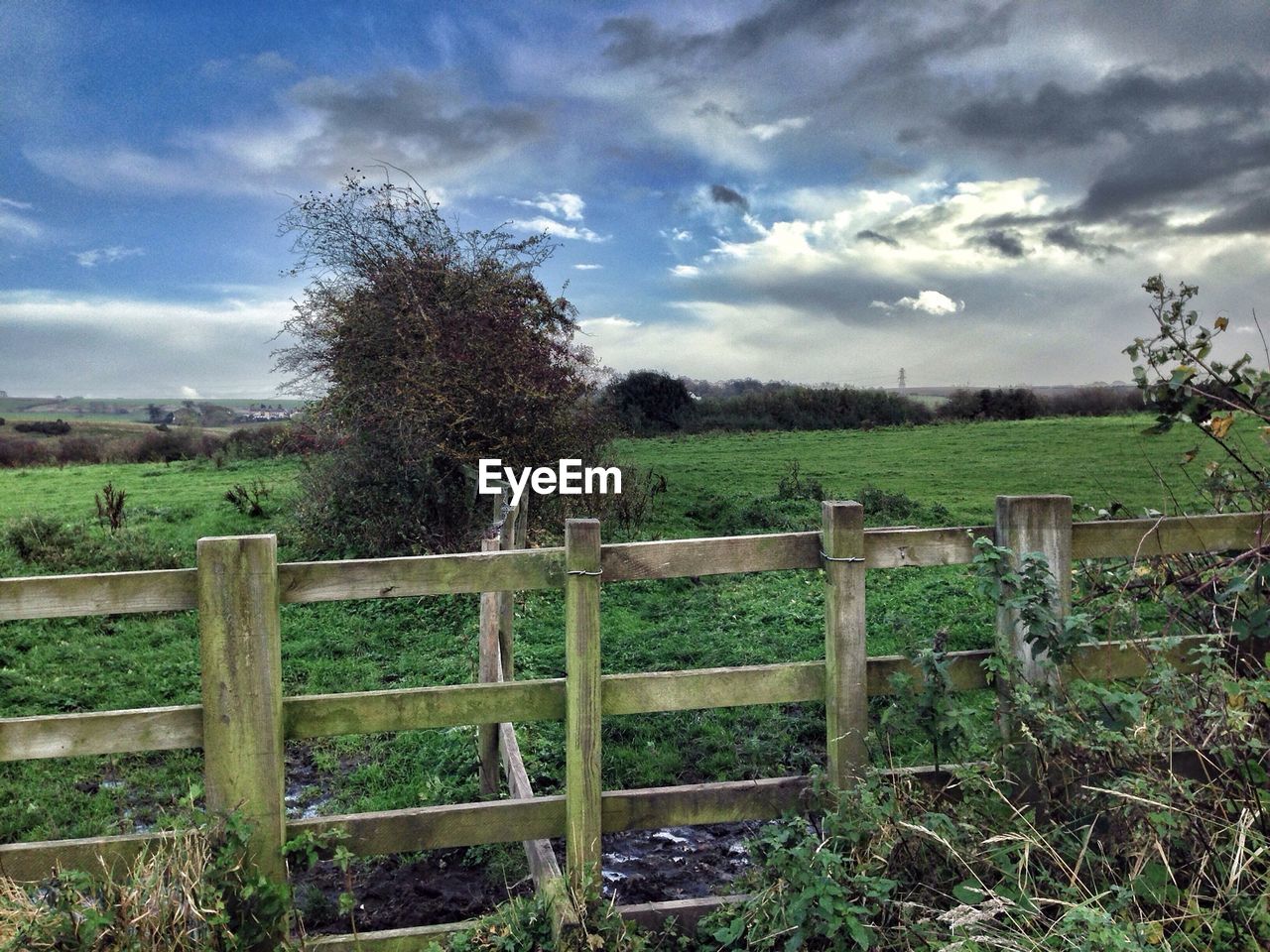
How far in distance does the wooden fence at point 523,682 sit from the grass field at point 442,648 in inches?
17.7

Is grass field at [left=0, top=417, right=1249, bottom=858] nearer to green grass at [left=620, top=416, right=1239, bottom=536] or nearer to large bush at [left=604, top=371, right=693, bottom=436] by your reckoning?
green grass at [left=620, top=416, right=1239, bottom=536]

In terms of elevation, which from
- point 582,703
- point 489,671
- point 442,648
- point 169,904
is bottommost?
point 442,648

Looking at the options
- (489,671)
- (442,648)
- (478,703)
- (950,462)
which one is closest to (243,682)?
(478,703)

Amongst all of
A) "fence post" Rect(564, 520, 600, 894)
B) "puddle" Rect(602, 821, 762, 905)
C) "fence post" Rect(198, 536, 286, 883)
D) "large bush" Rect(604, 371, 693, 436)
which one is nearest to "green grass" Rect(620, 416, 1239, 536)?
"large bush" Rect(604, 371, 693, 436)

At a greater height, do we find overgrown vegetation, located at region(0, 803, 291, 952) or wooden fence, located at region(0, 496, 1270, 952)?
wooden fence, located at region(0, 496, 1270, 952)

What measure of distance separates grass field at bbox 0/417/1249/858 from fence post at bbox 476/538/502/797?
0.22 meters

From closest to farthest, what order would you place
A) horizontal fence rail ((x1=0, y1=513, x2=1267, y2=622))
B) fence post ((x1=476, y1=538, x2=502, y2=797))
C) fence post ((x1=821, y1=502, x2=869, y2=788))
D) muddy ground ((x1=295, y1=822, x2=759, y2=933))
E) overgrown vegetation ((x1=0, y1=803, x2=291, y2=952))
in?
overgrown vegetation ((x1=0, y1=803, x2=291, y2=952)) < horizontal fence rail ((x1=0, y1=513, x2=1267, y2=622)) < fence post ((x1=821, y1=502, x2=869, y2=788)) < muddy ground ((x1=295, y1=822, x2=759, y2=933)) < fence post ((x1=476, y1=538, x2=502, y2=797))

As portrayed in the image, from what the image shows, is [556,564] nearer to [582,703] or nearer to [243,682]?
[582,703]

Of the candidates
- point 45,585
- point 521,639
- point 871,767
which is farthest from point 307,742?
point 871,767

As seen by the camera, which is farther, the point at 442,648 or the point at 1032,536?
the point at 442,648

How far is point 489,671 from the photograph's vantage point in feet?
19.2

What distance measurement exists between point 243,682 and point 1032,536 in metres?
3.57

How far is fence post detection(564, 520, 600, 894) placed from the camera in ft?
12.2

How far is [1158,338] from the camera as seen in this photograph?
4.83m
